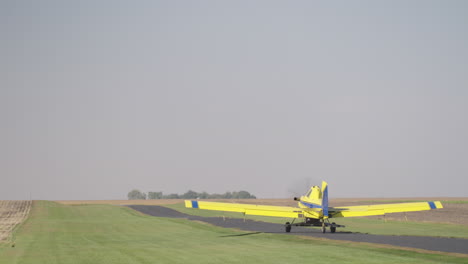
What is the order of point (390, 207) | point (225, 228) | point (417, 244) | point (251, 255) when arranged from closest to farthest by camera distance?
point (251, 255) < point (417, 244) < point (390, 207) < point (225, 228)

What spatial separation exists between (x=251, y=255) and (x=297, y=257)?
96.1 inches

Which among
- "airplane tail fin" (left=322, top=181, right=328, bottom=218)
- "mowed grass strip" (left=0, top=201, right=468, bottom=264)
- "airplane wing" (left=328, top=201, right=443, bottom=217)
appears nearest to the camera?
"mowed grass strip" (left=0, top=201, right=468, bottom=264)

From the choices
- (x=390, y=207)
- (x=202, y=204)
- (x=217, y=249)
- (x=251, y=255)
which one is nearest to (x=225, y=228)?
(x=202, y=204)

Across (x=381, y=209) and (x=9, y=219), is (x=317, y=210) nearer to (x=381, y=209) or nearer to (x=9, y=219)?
(x=381, y=209)

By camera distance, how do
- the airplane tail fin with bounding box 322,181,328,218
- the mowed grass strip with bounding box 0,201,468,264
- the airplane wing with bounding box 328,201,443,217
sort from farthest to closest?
1. the airplane wing with bounding box 328,201,443,217
2. the airplane tail fin with bounding box 322,181,328,218
3. the mowed grass strip with bounding box 0,201,468,264

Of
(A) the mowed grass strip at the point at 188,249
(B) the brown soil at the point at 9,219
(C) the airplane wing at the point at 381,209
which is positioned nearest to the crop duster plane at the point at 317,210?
(C) the airplane wing at the point at 381,209

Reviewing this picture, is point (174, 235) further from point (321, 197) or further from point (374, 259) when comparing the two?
point (374, 259)

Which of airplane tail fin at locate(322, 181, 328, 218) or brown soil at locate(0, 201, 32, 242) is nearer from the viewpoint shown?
airplane tail fin at locate(322, 181, 328, 218)

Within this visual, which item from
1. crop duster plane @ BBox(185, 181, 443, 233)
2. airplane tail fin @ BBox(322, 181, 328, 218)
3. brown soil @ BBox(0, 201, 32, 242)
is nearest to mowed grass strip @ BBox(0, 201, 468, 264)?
brown soil @ BBox(0, 201, 32, 242)

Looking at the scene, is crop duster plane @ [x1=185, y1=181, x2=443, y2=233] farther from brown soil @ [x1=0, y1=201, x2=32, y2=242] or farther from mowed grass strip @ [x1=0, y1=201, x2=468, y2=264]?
brown soil @ [x1=0, y1=201, x2=32, y2=242]

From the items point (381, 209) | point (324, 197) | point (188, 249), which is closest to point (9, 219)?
point (324, 197)

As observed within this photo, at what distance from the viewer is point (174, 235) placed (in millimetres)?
41094

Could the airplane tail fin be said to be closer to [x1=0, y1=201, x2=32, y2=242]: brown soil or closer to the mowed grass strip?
the mowed grass strip

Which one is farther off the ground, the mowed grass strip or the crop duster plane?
the crop duster plane
